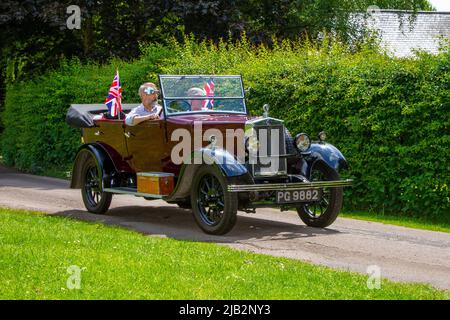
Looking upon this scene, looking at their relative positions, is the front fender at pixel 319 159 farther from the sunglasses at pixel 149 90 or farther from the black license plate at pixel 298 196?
the sunglasses at pixel 149 90

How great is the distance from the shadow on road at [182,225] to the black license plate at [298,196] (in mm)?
457

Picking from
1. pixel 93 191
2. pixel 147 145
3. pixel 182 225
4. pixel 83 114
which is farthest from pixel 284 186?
pixel 83 114

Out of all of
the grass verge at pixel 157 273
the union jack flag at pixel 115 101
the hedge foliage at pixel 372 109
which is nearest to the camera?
the grass verge at pixel 157 273

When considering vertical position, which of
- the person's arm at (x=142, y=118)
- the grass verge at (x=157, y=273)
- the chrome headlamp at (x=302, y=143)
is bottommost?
the grass verge at (x=157, y=273)

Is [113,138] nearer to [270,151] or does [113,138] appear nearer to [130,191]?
[130,191]

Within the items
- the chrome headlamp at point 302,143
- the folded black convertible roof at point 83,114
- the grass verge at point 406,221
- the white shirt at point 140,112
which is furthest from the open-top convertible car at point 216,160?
the grass verge at point 406,221

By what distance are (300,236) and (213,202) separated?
3.86 ft

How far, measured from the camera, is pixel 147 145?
→ 1148 cm

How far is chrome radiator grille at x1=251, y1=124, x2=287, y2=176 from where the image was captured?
10617 millimetres

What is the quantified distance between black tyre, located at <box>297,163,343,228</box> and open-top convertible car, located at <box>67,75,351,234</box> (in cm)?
1

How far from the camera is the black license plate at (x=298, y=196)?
33.8 feet

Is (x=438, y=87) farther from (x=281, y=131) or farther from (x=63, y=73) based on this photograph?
(x=63, y=73)

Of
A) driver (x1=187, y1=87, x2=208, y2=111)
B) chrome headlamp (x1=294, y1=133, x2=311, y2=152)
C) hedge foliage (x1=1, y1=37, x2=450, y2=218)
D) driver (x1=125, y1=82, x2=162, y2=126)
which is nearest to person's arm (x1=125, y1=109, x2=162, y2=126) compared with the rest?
driver (x1=125, y1=82, x2=162, y2=126)

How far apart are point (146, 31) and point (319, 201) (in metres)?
14.4
